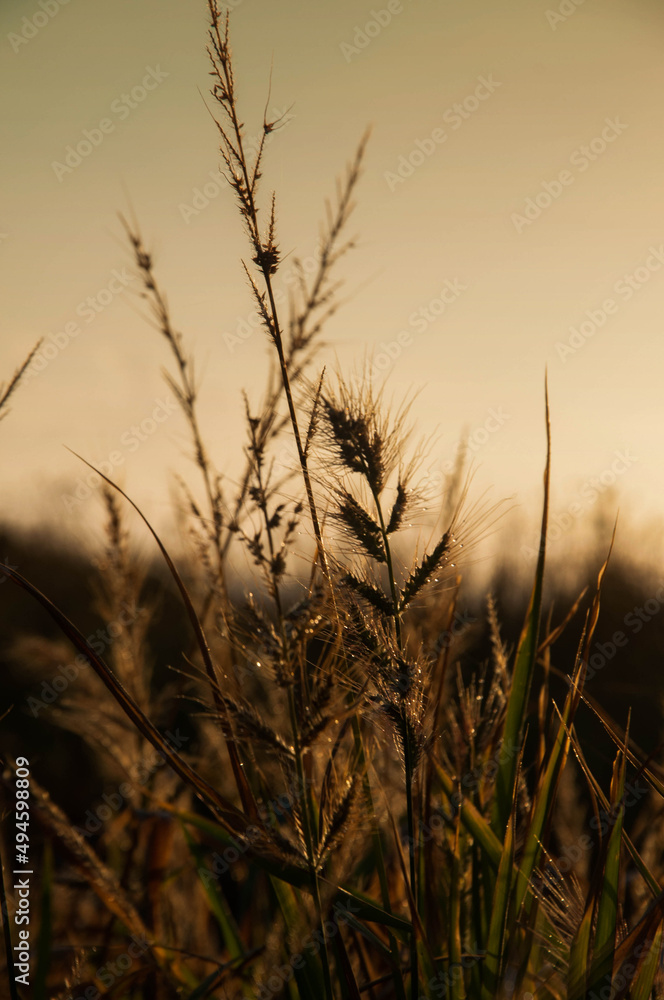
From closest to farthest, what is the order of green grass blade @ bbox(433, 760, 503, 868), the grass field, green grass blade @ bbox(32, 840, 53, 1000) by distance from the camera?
the grass field, green grass blade @ bbox(433, 760, 503, 868), green grass blade @ bbox(32, 840, 53, 1000)

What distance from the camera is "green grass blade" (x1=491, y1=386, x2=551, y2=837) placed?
1101mm

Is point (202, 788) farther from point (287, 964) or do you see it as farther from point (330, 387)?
point (330, 387)

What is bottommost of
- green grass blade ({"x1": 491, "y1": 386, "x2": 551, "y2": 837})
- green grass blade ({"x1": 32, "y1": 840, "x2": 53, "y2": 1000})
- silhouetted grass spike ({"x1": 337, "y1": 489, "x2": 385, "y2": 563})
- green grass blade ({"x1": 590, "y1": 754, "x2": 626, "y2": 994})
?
green grass blade ({"x1": 32, "y1": 840, "x2": 53, "y2": 1000})

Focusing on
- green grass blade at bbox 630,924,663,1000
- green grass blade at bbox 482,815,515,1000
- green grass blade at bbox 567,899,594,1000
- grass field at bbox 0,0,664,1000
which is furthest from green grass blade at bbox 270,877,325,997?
green grass blade at bbox 630,924,663,1000

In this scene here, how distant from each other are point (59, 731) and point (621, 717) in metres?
5.04

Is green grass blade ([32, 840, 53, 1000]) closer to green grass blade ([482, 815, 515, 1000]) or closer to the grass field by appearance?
the grass field

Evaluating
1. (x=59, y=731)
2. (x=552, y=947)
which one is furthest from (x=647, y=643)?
(x=552, y=947)

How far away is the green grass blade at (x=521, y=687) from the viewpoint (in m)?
1.10

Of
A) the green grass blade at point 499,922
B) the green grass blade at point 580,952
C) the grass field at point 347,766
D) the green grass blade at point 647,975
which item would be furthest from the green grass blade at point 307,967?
the green grass blade at point 647,975

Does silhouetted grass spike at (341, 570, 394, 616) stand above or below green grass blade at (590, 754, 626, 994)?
above

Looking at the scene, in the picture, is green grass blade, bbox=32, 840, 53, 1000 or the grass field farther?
green grass blade, bbox=32, 840, 53, 1000

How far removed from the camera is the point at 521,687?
1.16m

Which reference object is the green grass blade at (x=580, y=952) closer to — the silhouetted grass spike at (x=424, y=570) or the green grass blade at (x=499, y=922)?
the green grass blade at (x=499, y=922)

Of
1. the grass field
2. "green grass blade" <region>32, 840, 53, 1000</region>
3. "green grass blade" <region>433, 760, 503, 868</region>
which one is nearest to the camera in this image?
the grass field
